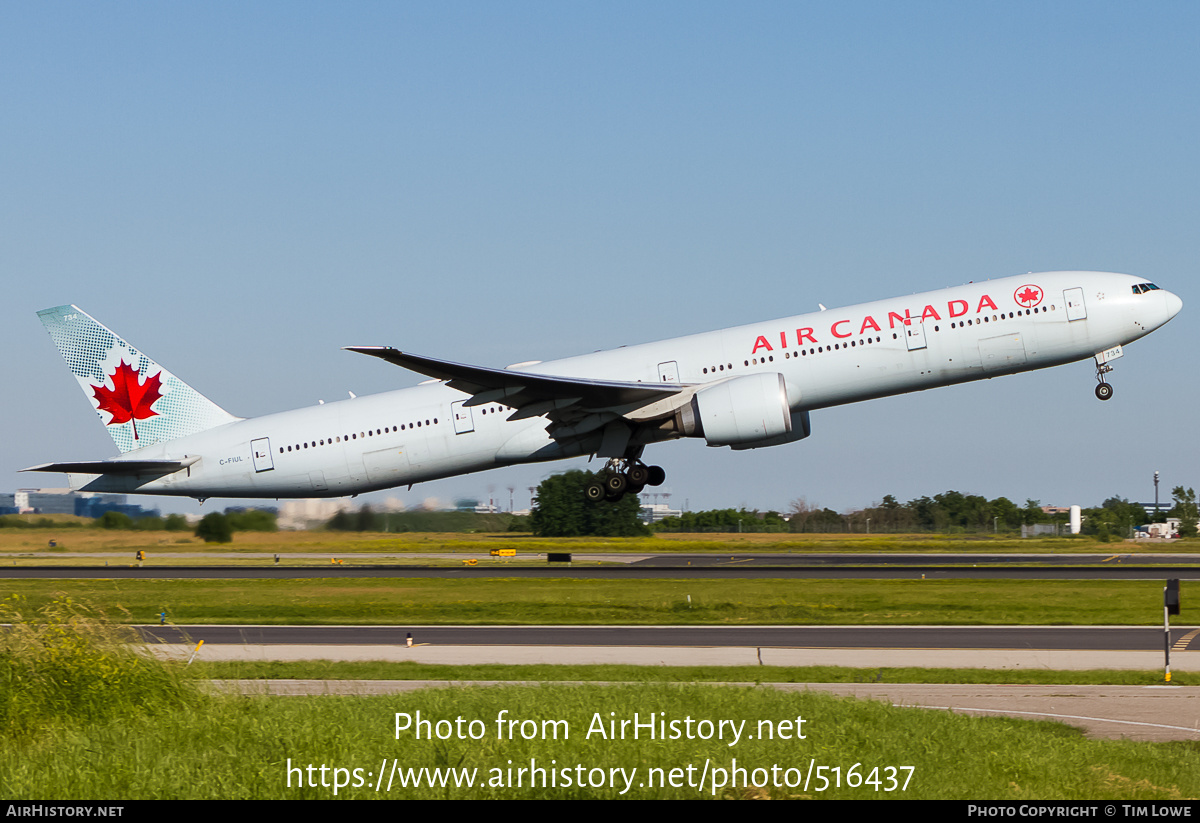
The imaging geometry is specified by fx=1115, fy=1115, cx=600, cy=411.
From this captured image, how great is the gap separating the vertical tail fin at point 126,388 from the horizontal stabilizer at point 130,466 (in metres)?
1.32

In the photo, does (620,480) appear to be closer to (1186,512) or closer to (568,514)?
(568,514)

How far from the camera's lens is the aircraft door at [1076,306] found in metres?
29.2

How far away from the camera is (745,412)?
1167 inches

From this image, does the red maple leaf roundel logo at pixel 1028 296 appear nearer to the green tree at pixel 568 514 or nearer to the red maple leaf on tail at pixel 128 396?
the red maple leaf on tail at pixel 128 396

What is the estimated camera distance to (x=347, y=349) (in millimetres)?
26734

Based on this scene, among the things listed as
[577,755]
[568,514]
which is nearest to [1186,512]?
[568,514]

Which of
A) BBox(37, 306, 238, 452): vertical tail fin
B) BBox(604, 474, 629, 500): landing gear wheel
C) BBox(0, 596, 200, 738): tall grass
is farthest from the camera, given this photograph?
BBox(37, 306, 238, 452): vertical tail fin

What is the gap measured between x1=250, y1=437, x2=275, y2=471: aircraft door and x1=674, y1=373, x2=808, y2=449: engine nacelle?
13968 millimetres

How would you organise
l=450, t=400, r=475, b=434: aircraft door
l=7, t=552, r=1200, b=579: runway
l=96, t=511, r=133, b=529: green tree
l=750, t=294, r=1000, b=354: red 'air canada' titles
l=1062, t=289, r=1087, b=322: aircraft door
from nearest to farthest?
l=1062, t=289, r=1087, b=322: aircraft door
l=750, t=294, r=1000, b=354: red 'air canada' titles
l=450, t=400, r=475, b=434: aircraft door
l=7, t=552, r=1200, b=579: runway
l=96, t=511, r=133, b=529: green tree

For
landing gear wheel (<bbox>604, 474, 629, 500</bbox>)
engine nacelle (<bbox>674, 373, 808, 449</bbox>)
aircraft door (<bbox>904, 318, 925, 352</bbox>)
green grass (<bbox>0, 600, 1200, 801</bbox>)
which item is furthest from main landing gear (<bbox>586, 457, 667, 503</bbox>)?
green grass (<bbox>0, 600, 1200, 801</bbox>)

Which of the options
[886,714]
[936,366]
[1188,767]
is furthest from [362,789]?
[936,366]

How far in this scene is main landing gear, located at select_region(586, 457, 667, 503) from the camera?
110ft

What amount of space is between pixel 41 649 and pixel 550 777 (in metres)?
7.02

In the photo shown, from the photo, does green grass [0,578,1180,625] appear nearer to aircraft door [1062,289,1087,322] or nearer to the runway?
the runway
